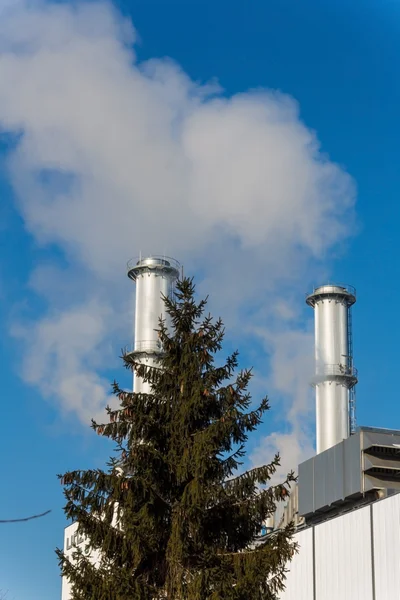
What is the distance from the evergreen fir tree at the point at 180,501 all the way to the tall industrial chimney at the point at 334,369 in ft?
134

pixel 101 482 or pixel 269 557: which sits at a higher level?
pixel 101 482

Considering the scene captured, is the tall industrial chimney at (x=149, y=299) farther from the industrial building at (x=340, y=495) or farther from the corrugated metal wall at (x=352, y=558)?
the corrugated metal wall at (x=352, y=558)

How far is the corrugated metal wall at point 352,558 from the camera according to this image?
32844 mm

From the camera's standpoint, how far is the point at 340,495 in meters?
43.0

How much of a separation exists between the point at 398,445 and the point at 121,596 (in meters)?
23.8

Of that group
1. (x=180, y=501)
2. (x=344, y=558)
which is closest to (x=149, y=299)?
(x=344, y=558)

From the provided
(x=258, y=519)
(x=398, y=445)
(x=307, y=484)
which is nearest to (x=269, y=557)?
(x=258, y=519)

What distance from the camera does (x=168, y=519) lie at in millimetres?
21547

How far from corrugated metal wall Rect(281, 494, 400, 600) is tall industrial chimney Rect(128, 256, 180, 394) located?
27126 millimetres

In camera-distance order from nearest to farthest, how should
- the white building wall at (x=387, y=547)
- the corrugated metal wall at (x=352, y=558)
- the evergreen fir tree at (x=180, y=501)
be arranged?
1. the evergreen fir tree at (x=180, y=501)
2. the white building wall at (x=387, y=547)
3. the corrugated metal wall at (x=352, y=558)

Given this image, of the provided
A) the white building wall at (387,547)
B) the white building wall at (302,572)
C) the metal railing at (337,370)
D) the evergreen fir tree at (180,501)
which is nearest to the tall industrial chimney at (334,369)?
the metal railing at (337,370)

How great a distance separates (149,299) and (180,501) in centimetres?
4659

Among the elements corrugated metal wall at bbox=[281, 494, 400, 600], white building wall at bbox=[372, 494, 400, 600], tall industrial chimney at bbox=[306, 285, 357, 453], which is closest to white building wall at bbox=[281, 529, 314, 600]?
corrugated metal wall at bbox=[281, 494, 400, 600]

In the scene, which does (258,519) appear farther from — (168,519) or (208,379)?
(208,379)
